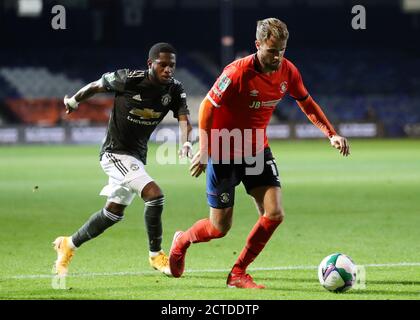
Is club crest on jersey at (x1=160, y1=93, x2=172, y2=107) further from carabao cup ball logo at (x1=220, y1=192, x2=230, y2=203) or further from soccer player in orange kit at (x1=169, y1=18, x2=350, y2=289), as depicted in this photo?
carabao cup ball logo at (x1=220, y1=192, x2=230, y2=203)

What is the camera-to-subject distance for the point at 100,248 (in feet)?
36.7

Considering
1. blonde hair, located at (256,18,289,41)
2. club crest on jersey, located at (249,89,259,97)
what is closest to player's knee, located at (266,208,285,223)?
club crest on jersey, located at (249,89,259,97)

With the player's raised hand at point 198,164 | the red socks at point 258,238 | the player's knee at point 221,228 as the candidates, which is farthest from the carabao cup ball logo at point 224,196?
the player's raised hand at point 198,164

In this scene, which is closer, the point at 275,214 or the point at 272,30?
the point at 272,30

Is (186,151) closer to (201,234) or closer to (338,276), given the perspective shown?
(201,234)

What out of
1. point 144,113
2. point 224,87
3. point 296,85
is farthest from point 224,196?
point 144,113

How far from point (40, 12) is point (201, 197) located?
111 ft

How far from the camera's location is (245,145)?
8500 mm

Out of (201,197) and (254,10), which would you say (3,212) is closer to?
(201,197)

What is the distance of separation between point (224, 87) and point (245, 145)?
59 centimetres

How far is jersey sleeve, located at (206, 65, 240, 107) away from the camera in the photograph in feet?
26.9

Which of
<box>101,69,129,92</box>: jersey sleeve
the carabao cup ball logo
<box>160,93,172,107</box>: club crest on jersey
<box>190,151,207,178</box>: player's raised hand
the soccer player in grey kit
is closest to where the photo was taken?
<box>190,151,207,178</box>: player's raised hand

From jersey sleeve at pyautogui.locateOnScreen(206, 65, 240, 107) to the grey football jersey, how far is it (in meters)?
1.06
